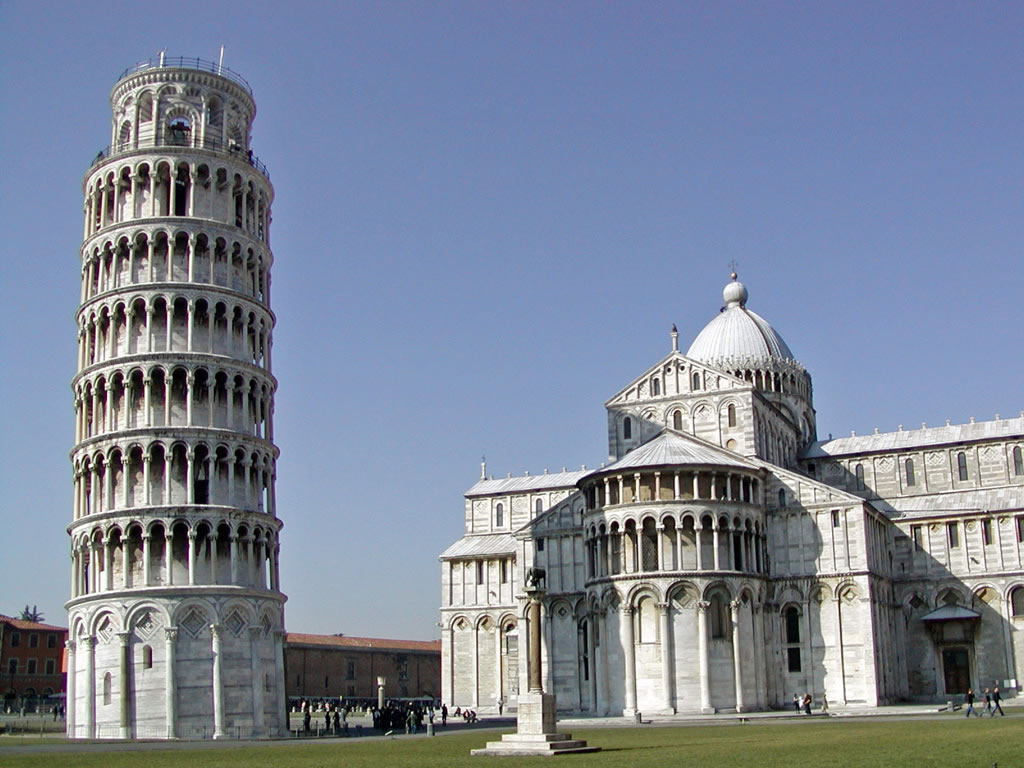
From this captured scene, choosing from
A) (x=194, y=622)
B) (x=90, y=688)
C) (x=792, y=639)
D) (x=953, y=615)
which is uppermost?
(x=194, y=622)

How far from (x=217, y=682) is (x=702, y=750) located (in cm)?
2658

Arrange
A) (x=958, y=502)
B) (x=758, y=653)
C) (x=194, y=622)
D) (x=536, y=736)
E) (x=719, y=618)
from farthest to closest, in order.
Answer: (x=958, y=502) < (x=758, y=653) < (x=719, y=618) < (x=194, y=622) < (x=536, y=736)

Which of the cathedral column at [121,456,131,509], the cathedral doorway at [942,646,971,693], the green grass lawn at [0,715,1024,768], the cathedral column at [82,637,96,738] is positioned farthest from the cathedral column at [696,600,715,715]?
the cathedral column at [82,637,96,738]

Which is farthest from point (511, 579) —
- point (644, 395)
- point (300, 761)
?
point (300, 761)

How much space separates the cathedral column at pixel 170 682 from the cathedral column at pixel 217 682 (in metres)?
1.58

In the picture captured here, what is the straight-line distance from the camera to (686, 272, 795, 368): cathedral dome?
79375mm

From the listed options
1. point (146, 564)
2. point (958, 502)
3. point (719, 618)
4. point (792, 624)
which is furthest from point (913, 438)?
point (146, 564)

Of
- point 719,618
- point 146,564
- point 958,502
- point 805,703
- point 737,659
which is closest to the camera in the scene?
point 146,564

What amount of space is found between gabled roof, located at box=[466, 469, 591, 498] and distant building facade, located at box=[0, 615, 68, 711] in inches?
1522

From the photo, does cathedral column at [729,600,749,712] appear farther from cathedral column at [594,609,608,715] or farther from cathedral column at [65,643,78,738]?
cathedral column at [65,643,78,738]

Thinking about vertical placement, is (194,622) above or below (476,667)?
above

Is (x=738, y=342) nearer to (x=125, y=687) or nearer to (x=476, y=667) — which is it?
(x=476, y=667)

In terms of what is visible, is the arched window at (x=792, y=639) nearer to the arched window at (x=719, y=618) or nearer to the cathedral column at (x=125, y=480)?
the arched window at (x=719, y=618)

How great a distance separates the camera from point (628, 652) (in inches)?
2368
